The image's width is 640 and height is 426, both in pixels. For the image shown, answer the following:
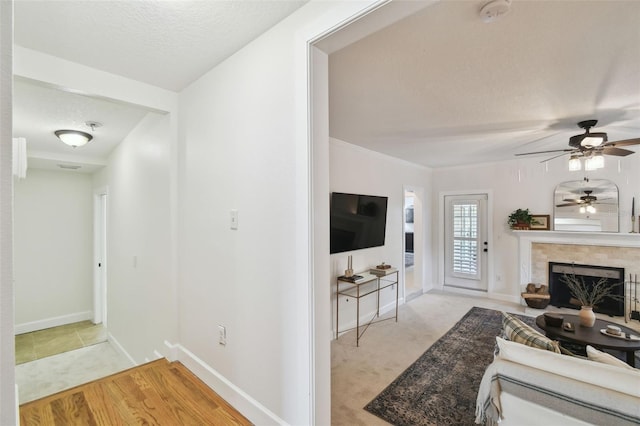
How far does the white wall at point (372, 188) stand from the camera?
3.71m

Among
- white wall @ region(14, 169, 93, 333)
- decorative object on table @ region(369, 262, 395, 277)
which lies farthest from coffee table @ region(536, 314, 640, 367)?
white wall @ region(14, 169, 93, 333)

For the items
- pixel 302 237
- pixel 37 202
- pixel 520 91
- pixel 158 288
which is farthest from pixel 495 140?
pixel 37 202

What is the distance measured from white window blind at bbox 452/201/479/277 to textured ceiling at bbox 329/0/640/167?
7.37ft

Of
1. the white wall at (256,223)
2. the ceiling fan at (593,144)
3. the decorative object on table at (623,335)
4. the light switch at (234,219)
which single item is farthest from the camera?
the ceiling fan at (593,144)

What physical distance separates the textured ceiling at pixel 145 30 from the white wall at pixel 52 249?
4.36m

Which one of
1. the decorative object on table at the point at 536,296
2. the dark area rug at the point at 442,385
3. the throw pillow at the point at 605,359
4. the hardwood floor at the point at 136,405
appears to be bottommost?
the dark area rug at the point at 442,385

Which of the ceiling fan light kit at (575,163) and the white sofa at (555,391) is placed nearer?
the white sofa at (555,391)

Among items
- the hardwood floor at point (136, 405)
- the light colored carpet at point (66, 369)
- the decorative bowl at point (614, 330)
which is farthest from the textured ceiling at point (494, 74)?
the light colored carpet at point (66, 369)

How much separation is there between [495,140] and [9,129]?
440cm

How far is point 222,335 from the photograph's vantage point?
6.51ft

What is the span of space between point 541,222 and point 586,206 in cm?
61

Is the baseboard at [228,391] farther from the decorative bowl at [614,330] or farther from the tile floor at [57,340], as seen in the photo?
the tile floor at [57,340]

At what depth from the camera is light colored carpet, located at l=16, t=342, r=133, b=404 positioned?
3.39 meters

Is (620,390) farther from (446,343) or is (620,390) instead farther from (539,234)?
(539,234)
